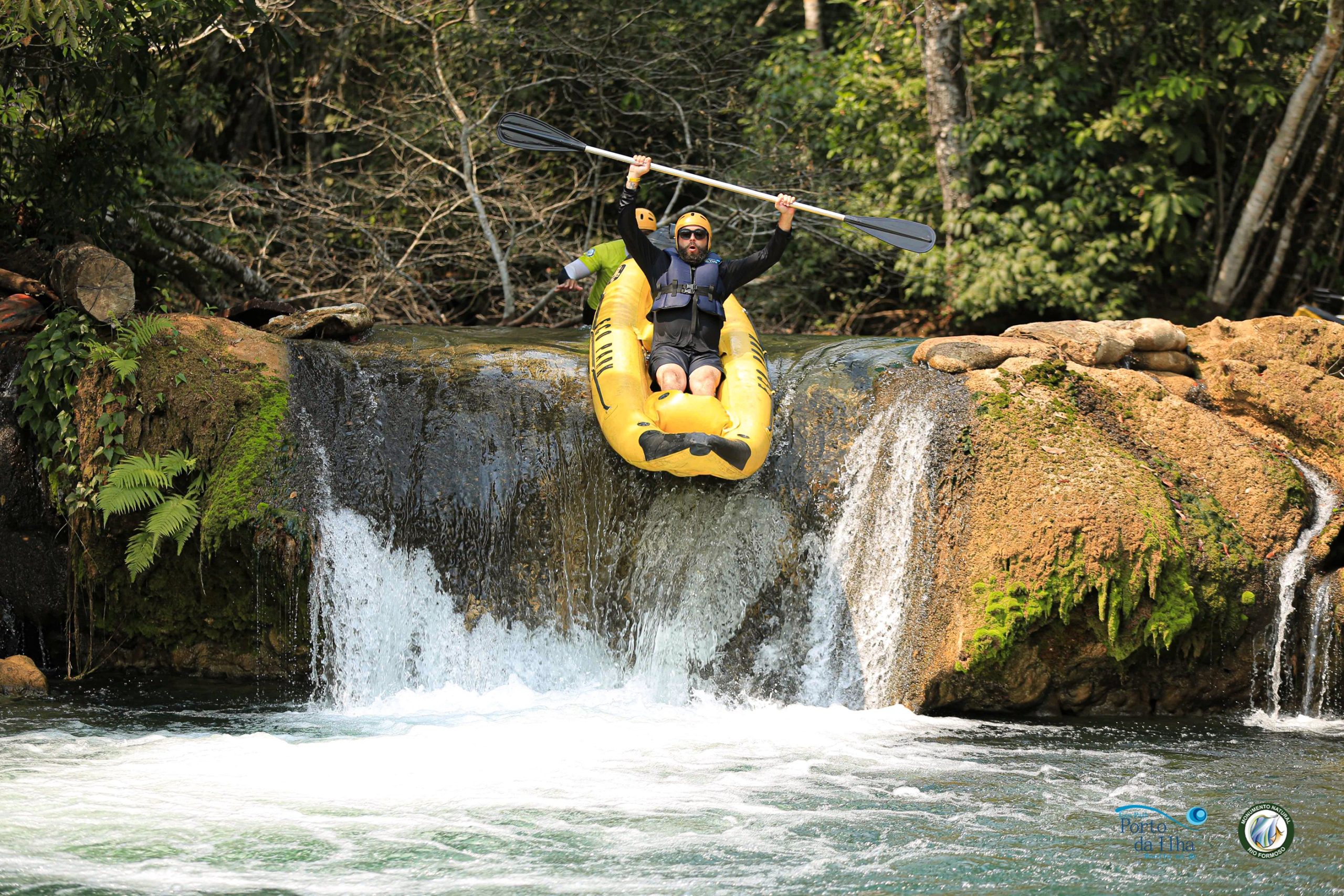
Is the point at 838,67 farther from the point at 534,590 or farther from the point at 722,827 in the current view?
the point at 722,827

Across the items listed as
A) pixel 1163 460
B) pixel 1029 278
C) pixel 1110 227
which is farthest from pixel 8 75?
pixel 1110 227

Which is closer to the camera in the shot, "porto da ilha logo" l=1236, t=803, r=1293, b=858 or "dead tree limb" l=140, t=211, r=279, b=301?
"porto da ilha logo" l=1236, t=803, r=1293, b=858

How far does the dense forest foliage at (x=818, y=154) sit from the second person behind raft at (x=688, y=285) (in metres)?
4.26

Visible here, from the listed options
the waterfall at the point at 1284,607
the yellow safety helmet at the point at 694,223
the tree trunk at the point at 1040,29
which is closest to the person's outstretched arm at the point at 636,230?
the yellow safety helmet at the point at 694,223

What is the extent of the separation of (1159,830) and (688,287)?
12.2 feet

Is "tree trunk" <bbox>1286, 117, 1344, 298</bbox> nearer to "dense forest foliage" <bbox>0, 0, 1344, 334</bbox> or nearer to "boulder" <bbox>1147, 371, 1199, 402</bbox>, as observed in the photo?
"dense forest foliage" <bbox>0, 0, 1344, 334</bbox>

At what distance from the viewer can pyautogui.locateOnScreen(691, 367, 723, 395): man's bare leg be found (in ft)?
22.4

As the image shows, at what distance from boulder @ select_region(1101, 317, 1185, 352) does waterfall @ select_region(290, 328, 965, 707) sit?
134 centimetres

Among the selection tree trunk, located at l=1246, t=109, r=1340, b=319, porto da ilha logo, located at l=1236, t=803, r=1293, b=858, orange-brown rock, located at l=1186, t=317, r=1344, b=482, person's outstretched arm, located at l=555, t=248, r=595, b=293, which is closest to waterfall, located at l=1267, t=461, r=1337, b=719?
orange-brown rock, located at l=1186, t=317, r=1344, b=482

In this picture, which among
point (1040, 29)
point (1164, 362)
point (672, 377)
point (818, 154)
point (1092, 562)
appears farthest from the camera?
point (818, 154)

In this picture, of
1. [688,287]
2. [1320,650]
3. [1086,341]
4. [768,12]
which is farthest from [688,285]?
[768,12]

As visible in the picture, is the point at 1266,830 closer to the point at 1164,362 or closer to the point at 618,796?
the point at 618,796

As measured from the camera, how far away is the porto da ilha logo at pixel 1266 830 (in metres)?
4.30

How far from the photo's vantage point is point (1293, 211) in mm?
11484
